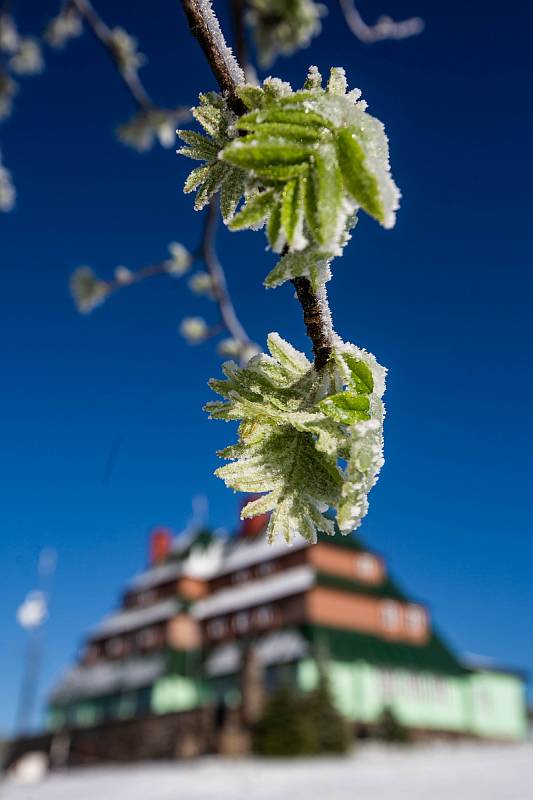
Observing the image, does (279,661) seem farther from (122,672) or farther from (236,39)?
(236,39)

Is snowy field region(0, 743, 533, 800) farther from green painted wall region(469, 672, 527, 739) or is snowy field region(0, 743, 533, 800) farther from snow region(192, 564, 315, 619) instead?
green painted wall region(469, 672, 527, 739)

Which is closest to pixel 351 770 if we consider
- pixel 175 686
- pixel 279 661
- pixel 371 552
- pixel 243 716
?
pixel 243 716

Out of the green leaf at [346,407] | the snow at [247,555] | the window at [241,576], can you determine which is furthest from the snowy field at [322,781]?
the green leaf at [346,407]

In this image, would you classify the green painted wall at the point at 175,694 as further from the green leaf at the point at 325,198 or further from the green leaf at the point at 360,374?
the green leaf at the point at 325,198

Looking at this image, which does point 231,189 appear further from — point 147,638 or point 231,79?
point 147,638

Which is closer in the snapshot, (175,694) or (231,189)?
(231,189)

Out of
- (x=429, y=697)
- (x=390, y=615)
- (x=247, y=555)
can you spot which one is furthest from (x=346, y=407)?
(x=247, y=555)
